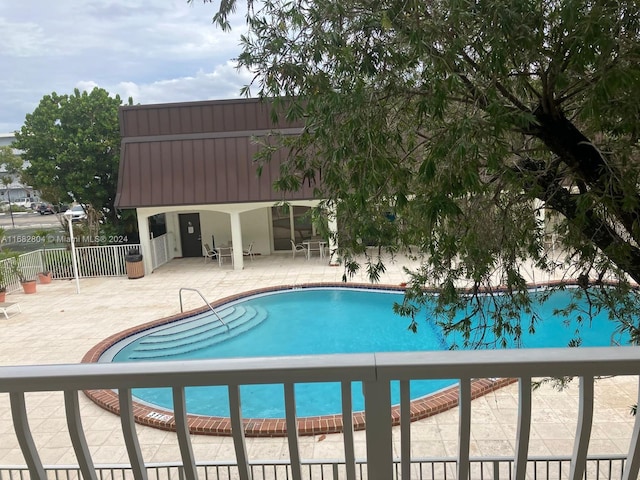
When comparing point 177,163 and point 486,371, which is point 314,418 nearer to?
point 486,371

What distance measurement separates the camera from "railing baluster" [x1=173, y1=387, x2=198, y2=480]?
1.28 metres

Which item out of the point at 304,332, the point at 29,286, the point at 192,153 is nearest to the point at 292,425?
the point at 304,332

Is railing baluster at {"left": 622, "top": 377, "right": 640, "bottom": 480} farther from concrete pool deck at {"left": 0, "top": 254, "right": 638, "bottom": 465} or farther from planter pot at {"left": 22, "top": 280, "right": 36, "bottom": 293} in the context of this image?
planter pot at {"left": 22, "top": 280, "right": 36, "bottom": 293}

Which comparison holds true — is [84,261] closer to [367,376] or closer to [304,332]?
[304,332]

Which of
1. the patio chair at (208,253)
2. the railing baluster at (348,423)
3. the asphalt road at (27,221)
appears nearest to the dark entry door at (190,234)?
the patio chair at (208,253)

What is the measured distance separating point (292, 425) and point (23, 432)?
77 centimetres

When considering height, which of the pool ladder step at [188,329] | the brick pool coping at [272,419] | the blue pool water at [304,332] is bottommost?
the blue pool water at [304,332]

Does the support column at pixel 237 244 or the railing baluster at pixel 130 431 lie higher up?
the railing baluster at pixel 130 431

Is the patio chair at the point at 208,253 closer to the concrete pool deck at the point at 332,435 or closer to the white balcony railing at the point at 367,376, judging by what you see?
the concrete pool deck at the point at 332,435

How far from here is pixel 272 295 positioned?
43.4ft

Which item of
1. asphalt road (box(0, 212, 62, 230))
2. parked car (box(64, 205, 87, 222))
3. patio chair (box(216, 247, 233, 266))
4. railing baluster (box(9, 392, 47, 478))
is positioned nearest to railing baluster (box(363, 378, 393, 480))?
railing baluster (box(9, 392, 47, 478))

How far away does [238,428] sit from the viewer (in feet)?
4.39

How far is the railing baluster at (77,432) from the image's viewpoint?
50.9 inches

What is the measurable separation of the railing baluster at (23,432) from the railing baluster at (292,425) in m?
0.71
